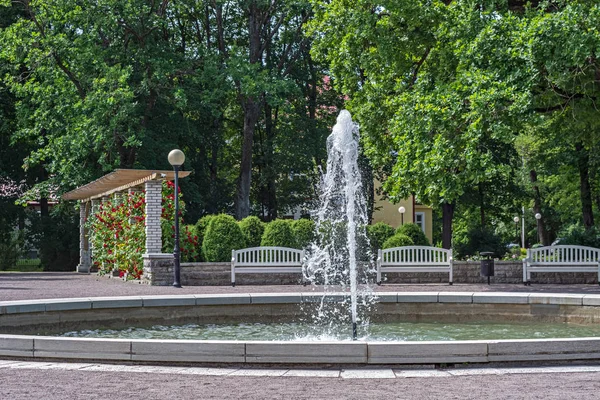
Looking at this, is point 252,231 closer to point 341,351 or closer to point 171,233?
point 171,233

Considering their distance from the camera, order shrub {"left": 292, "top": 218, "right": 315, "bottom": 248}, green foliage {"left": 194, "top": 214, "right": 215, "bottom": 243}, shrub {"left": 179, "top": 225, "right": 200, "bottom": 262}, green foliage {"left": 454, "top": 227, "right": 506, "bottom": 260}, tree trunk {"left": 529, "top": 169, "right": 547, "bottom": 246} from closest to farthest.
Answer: shrub {"left": 179, "top": 225, "right": 200, "bottom": 262}
shrub {"left": 292, "top": 218, "right": 315, "bottom": 248}
green foliage {"left": 194, "top": 214, "right": 215, "bottom": 243}
green foliage {"left": 454, "top": 227, "right": 506, "bottom": 260}
tree trunk {"left": 529, "top": 169, "right": 547, "bottom": 246}

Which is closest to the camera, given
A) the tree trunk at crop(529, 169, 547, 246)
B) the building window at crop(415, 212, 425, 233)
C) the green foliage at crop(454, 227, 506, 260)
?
the green foliage at crop(454, 227, 506, 260)

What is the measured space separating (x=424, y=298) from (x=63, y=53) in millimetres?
20943

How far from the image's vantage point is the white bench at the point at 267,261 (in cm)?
2297

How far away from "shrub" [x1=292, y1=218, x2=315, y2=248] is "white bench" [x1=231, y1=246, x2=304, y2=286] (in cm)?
184

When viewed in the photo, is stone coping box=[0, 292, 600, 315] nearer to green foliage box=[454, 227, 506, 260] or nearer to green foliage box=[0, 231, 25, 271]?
green foliage box=[454, 227, 506, 260]

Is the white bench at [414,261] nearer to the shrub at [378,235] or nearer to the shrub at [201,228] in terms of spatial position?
the shrub at [378,235]

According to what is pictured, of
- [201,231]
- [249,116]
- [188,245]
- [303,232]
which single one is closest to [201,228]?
[201,231]

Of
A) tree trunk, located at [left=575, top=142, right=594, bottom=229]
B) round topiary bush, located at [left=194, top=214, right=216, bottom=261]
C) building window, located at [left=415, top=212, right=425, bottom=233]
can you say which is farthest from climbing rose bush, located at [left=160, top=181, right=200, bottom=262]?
building window, located at [left=415, top=212, right=425, bottom=233]

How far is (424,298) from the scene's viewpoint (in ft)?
49.2

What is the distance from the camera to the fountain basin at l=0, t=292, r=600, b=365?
29.2 ft

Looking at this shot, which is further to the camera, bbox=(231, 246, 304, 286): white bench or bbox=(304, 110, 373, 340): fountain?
bbox=(231, 246, 304, 286): white bench

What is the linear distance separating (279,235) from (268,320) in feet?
34.7

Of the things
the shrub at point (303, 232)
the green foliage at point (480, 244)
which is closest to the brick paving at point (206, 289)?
the shrub at point (303, 232)
